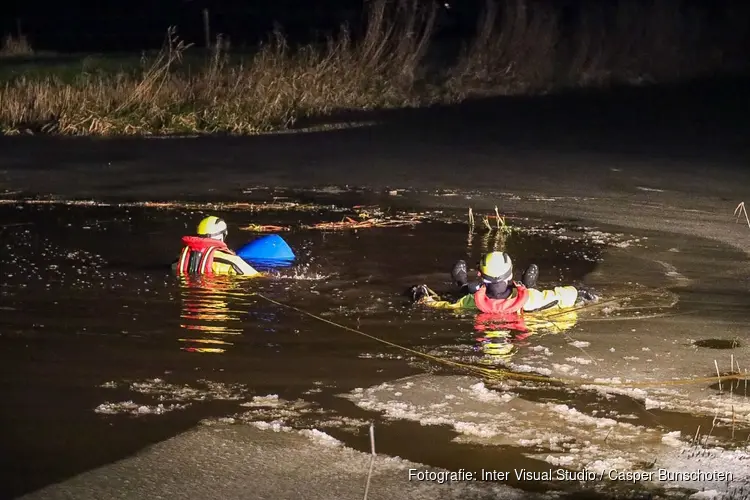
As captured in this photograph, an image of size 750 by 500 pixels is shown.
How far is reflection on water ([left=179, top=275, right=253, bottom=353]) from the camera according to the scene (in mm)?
9102

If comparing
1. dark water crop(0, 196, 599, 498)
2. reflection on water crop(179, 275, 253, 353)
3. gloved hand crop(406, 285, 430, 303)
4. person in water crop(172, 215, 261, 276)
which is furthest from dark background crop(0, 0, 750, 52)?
gloved hand crop(406, 285, 430, 303)

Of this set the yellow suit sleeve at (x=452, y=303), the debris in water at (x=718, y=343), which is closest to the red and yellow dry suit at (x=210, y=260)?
the yellow suit sleeve at (x=452, y=303)

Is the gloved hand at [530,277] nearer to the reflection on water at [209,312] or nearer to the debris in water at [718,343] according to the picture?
the debris in water at [718,343]

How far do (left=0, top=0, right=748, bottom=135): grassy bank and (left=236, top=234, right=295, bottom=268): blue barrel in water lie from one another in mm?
11351

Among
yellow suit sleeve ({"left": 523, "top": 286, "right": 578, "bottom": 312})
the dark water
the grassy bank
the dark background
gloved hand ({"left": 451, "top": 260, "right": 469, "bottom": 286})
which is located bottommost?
the dark water

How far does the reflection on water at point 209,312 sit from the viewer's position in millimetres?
9102

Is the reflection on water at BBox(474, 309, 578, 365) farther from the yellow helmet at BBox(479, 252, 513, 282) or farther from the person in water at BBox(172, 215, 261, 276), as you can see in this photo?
the person in water at BBox(172, 215, 261, 276)

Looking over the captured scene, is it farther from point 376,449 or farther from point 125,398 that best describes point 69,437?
point 376,449

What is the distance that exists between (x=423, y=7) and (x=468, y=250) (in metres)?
17.6

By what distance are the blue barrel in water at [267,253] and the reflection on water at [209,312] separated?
65 centimetres

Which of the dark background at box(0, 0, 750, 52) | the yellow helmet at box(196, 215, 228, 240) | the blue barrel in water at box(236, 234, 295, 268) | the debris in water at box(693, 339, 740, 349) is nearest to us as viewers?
the debris in water at box(693, 339, 740, 349)

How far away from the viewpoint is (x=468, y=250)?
42.4ft

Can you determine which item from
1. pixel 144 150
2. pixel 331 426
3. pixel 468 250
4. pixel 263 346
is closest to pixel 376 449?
pixel 331 426

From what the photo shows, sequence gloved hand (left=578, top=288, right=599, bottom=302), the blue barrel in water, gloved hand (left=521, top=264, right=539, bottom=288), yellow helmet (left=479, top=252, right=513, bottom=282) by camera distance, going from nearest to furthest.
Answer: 1. yellow helmet (left=479, top=252, right=513, bottom=282)
2. gloved hand (left=521, top=264, right=539, bottom=288)
3. gloved hand (left=578, top=288, right=599, bottom=302)
4. the blue barrel in water
